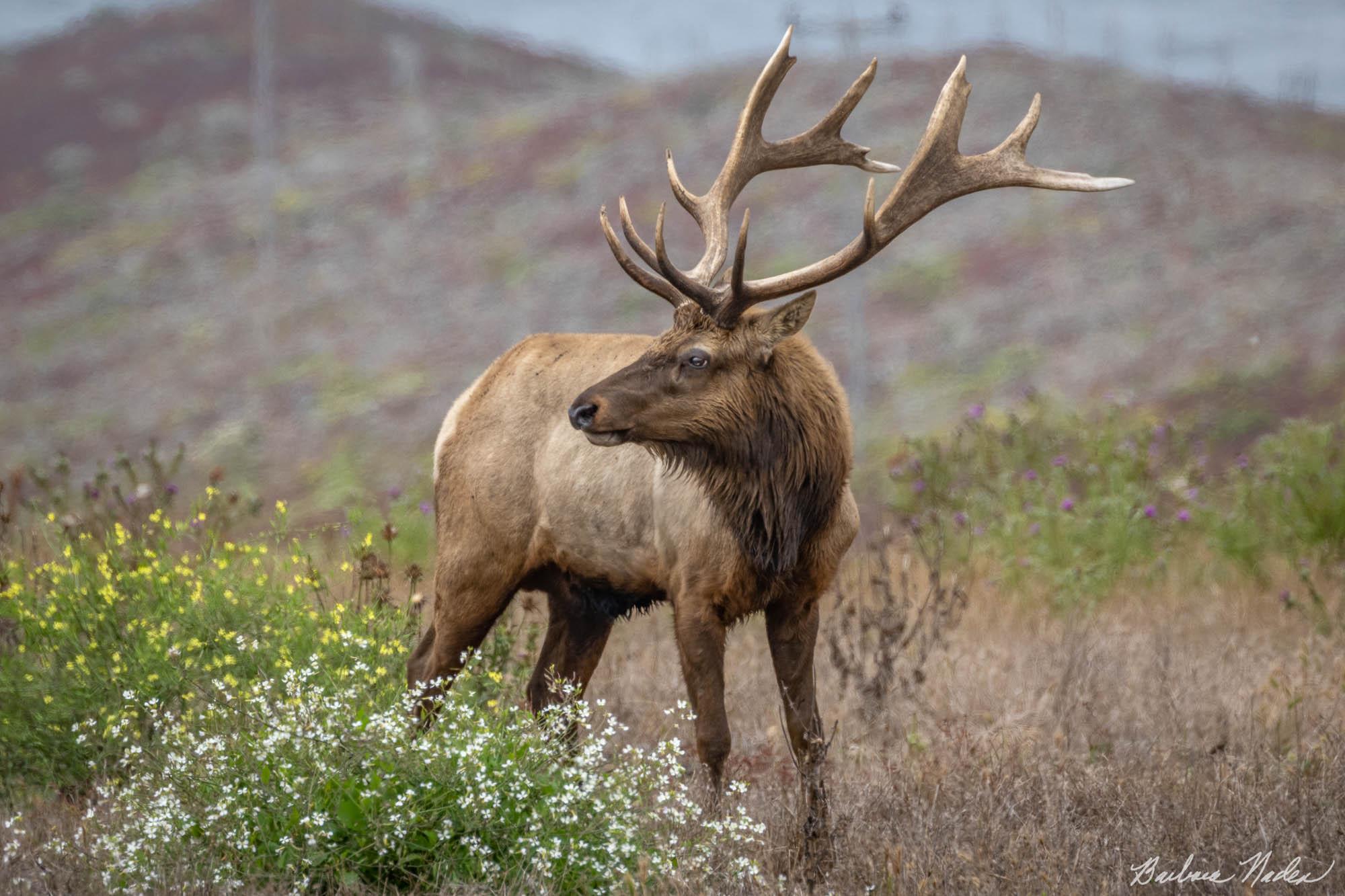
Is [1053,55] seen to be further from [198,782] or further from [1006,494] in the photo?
[198,782]

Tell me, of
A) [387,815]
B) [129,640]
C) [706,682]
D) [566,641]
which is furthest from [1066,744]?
[129,640]

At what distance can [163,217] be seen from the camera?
128 feet

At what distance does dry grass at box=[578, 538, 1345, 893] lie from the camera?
13.1 feet

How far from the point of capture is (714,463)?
194 inches

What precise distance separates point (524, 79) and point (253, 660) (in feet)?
154

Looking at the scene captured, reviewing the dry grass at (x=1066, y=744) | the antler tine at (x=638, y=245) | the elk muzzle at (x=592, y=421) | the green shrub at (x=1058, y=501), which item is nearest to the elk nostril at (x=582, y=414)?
the elk muzzle at (x=592, y=421)

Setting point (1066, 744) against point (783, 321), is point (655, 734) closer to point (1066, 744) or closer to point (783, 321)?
point (1066, 744)

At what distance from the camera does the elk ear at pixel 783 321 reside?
4.88m

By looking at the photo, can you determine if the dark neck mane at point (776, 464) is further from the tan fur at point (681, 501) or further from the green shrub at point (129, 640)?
the green shrub at point (129, 640)

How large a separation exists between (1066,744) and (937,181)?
258cm

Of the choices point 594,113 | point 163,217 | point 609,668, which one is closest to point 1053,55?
point 594,113
